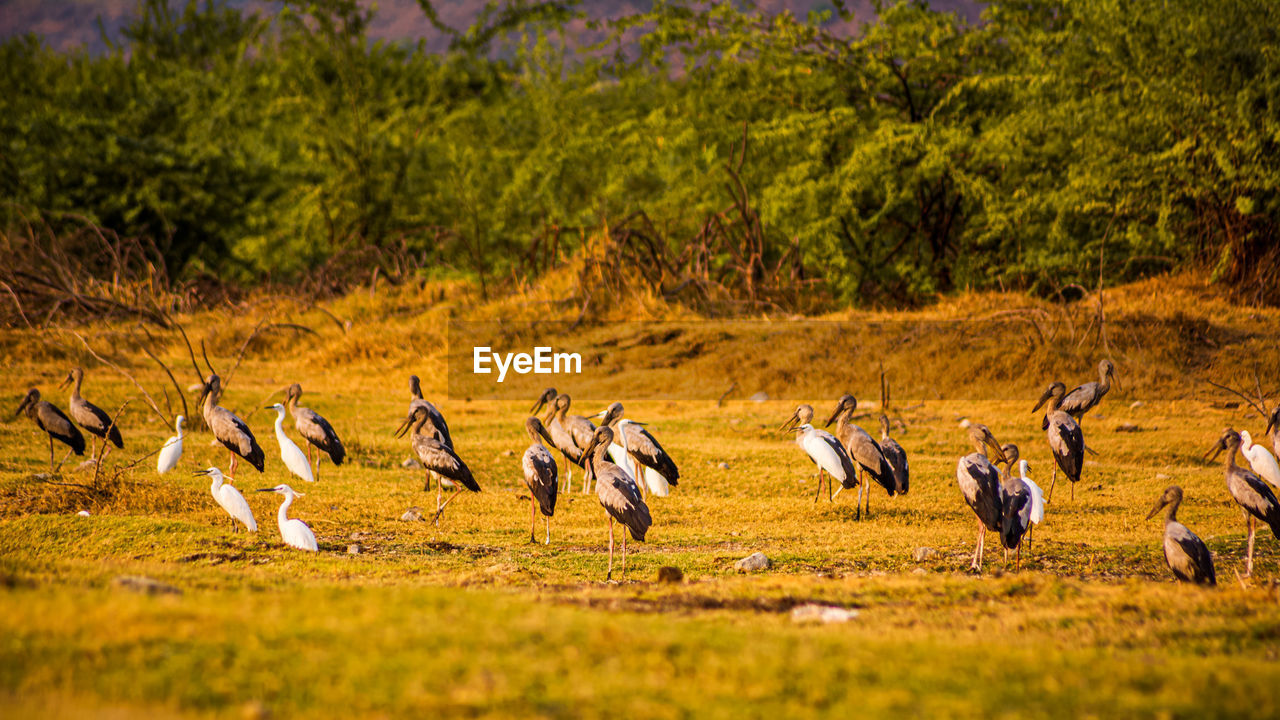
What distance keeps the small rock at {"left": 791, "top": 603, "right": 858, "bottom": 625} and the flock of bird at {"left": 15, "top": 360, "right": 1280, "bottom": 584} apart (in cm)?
202

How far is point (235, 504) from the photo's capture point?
7.70 metres

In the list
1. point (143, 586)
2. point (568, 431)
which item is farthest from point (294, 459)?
point (143, 586)

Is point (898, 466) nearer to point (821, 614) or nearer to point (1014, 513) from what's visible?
point (1014, 513)

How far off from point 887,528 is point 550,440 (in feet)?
13.0

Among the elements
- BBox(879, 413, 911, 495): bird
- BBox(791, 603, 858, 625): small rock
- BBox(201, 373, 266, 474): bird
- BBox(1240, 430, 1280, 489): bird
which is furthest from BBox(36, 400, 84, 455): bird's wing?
BBox(1240, 430, 1280, 489): bird

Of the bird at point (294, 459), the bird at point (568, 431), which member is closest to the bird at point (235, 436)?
the bird at point (294, 459)

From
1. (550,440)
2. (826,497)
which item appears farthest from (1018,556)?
(550,440)

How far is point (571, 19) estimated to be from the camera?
3744 centimetres

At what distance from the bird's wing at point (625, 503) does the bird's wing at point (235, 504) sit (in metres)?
2.66

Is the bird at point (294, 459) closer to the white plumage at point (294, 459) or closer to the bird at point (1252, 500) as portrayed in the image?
the white plumage at point (294, 459)

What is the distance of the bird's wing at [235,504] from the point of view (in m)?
7.66

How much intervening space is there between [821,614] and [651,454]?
15.7 ft

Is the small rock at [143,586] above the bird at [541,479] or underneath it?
underneath

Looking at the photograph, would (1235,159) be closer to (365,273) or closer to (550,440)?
(550,440)
